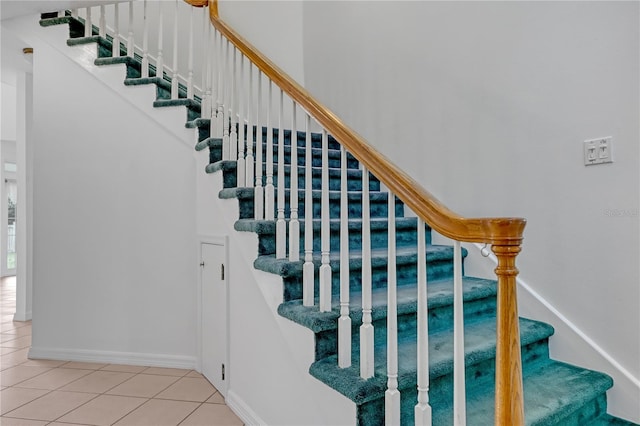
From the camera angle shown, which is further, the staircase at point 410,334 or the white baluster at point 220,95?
the white baluster at point 220,95

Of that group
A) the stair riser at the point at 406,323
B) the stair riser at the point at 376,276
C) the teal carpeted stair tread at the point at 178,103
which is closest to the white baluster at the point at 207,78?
the teal carpeted stair tread at the point at 178,103

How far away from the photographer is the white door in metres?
2.30

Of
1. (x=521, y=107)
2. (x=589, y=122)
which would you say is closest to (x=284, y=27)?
(x=521, y=107)

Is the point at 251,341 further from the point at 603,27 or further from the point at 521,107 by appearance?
the point at 603,27

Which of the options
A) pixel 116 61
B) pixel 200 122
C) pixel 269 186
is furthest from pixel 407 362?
pixel 116 61

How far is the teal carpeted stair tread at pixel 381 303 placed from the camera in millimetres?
1488

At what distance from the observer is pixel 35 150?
3.11 m

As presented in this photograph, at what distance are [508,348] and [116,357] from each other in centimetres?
293

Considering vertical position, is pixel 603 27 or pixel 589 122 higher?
pixel 603 27

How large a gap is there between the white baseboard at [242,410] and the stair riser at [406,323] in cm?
70

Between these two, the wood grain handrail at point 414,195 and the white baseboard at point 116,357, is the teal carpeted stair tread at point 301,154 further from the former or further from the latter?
the white baseboard at point 116,357

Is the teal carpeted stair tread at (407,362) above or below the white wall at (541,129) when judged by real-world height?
below

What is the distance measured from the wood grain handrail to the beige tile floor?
5.36ft

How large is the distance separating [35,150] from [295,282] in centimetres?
273
